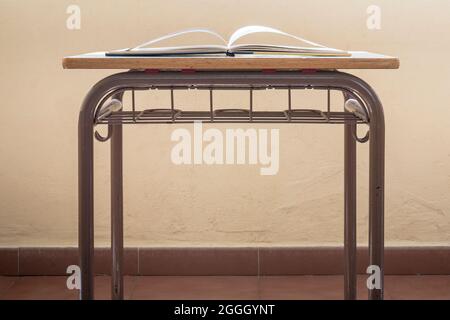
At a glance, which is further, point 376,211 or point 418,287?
point 418,287

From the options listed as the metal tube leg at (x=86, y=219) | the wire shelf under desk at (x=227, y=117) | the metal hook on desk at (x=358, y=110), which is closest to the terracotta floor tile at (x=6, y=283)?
the metal tube leg at (x=86, y=219)

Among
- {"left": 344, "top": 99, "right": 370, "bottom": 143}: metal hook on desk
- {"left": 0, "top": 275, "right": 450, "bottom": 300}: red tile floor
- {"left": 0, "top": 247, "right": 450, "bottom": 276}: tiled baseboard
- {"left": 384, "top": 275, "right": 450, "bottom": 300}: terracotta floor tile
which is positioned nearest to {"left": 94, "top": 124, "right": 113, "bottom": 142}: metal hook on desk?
{"left": 344, "top": 99, "right": 370, "bottom": 143}: metal hook on desk

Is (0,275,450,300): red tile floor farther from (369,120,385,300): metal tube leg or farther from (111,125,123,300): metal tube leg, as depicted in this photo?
(369,120,385,300): metal tube leg

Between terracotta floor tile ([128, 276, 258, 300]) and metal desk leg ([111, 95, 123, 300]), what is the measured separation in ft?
1.75

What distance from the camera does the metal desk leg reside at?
171 cm

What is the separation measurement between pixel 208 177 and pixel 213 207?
0.36ft

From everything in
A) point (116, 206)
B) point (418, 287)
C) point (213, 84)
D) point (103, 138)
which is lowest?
point (418, 287)

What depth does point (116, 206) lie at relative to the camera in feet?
5.71

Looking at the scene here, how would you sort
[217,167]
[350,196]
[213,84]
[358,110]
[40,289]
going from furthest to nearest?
[217,167] < [40,289] < [350,196] < [358,110] < [213,84]

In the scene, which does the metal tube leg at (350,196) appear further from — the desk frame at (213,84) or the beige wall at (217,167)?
the beige wall at (217,167)

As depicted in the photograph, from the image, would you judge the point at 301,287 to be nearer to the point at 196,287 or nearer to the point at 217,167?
the point at 196,287

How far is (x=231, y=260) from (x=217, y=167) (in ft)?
1.09

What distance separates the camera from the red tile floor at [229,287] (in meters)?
2.32

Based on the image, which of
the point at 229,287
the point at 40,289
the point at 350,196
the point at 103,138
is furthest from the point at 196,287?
the point at 103,138
